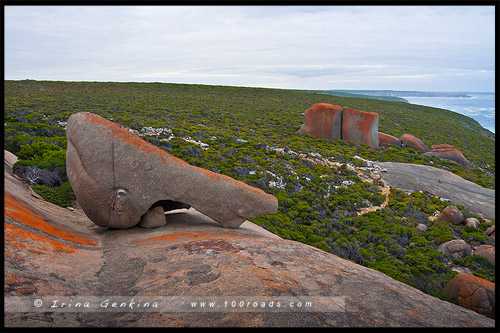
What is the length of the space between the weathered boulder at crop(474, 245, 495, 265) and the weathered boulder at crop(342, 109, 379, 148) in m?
20.3

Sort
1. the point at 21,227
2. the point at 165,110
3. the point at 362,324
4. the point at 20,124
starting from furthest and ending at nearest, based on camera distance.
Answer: the point at 165,110 < the point at 20,124 < the point at 21,227 < the point at 362,324

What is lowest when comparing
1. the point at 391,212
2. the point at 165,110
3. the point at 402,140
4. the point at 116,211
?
the point at 391,212

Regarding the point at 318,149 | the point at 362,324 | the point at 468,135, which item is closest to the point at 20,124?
the point at 318,149

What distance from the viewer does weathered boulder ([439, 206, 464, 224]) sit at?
19000 mm

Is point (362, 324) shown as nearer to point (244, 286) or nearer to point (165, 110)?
point (244, 286)

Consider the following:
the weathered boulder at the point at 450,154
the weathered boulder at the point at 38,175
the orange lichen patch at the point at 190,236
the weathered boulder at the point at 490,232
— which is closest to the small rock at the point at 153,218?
the orange lichen patch at the point at 190,236

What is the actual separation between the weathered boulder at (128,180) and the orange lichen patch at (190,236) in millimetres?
859

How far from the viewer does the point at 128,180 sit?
32.5 ft

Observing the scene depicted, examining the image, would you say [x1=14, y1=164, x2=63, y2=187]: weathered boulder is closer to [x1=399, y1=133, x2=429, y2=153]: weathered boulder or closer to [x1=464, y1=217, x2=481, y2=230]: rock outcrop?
[x1=464, y1=217, x2=481, y2=230]: rock outcrop

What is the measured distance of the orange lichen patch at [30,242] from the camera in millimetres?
7270

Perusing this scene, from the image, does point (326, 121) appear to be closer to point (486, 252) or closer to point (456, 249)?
point (456, 249)

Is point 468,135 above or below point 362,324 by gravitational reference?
above
